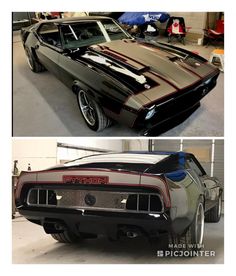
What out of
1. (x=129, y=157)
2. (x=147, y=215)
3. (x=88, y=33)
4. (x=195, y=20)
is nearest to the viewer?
(x=147, y=215)

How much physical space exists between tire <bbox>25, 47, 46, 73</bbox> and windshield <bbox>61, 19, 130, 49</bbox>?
0.49ft

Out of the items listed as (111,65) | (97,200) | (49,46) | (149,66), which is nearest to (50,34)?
(49,46)

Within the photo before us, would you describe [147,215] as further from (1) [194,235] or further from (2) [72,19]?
(2) [72,19]

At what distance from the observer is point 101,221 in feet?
3.80

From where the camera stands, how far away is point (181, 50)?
4.90 feet

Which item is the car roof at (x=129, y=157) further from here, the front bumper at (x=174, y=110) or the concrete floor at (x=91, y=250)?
the concrete floor at (x=91, y=250)

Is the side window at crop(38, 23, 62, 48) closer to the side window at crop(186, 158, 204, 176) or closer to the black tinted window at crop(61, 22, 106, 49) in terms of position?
the black tinted window at crop(61, 22, 106, 49)

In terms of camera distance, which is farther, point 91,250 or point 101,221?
point 91,250

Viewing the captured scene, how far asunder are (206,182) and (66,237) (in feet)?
1.98

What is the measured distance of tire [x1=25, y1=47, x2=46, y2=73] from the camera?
4.83ft

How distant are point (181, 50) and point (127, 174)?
67cm
